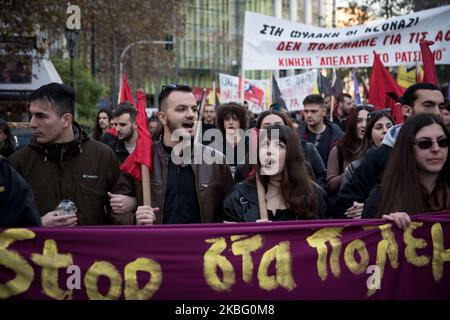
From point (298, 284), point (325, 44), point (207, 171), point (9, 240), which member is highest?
point (325, 44)

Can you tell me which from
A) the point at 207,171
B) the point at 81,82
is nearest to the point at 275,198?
the point at 207,171

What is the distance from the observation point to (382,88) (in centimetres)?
Answer: 905

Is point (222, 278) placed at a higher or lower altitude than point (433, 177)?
lower

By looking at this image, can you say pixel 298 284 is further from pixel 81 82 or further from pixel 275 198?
pixel 81 82

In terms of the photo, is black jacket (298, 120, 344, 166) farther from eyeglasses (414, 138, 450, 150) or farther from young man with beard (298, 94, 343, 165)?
eyeglasses (414, 138, 450, 150)

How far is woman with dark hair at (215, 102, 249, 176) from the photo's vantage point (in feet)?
27.0

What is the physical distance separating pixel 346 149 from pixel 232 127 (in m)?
1.71

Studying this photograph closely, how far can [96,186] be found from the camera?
5129mm

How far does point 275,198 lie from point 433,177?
3.53ft

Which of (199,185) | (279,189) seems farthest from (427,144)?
(199,185)

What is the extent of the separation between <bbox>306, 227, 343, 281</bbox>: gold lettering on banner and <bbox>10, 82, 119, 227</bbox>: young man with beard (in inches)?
62.4

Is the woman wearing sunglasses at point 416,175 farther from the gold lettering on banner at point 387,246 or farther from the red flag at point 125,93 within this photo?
the red flag at point 125,93

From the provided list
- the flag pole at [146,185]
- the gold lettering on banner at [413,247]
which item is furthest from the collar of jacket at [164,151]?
the gold lettering on banner at [413,247]

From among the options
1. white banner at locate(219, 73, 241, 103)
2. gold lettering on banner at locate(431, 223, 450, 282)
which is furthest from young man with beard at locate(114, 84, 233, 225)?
white banner at locate(219, 73, 241, 103)
